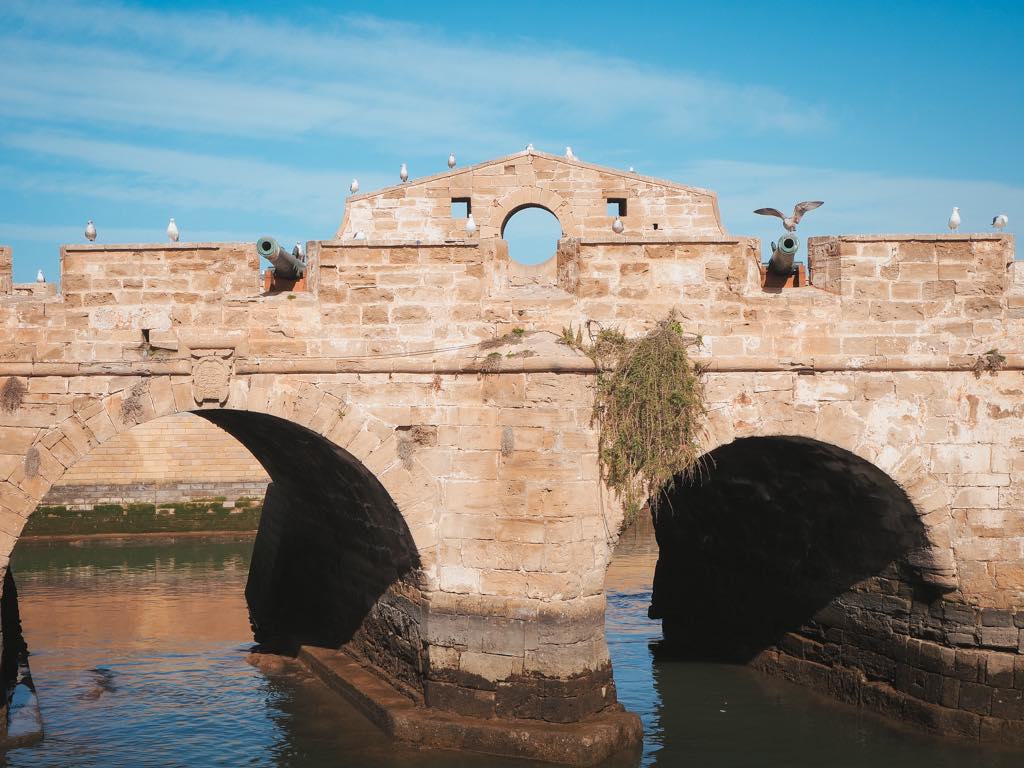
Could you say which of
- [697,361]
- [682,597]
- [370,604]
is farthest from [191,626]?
[697,361]

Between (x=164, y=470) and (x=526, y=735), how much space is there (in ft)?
57.2

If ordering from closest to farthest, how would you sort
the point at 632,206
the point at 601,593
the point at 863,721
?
the point at 601,593 < the point at 863,721 < the point at 632,206

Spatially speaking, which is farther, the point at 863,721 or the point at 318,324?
the point at 863,721

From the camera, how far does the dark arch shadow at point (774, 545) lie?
1065 centimetres

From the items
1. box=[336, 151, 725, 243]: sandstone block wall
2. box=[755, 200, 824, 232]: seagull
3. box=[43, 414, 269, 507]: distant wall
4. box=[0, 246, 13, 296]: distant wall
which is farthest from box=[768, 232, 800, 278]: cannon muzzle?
box=[43, 414, 269, 507]: distant wall

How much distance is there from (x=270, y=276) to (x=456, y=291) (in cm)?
169

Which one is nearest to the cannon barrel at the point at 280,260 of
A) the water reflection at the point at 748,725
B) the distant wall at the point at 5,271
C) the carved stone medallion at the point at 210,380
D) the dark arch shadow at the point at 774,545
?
the carved stone medallion at the point at 210,380

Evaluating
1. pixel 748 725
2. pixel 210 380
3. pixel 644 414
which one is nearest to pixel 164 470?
pixel 210 380

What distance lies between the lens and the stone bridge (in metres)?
9.27

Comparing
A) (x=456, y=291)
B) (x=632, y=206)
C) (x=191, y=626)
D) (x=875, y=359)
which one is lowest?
(x=191, y=626)

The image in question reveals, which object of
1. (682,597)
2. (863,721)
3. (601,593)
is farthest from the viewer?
(682,597)

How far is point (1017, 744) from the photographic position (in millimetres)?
9766

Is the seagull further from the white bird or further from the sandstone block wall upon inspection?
the sandstone block wall

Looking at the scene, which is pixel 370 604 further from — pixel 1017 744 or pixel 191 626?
pixel 1017 744
